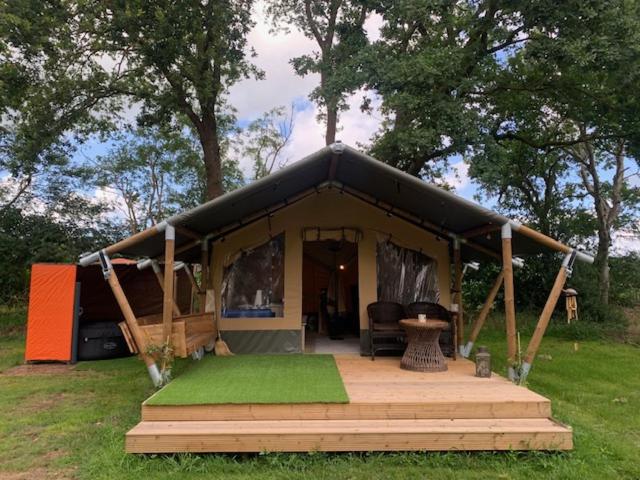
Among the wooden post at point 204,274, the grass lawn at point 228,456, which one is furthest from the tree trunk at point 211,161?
the grass lawn at point 228,456

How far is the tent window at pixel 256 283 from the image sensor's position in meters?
6.33

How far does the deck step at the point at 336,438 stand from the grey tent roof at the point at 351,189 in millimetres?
2083

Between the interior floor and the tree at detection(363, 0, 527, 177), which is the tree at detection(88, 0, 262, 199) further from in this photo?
the interior floor

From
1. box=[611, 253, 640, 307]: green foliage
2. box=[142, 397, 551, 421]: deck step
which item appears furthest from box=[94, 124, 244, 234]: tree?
box=[142, 397, 551, 421]: deck step

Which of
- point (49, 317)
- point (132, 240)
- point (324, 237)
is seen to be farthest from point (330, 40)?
point (49, 317)

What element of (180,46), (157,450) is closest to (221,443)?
(157,450)

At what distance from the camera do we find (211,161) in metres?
10.2

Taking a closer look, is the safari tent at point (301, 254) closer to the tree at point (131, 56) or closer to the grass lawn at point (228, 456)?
the grass lawn at point (228, 456)

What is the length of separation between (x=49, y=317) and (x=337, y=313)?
5033 millimetres

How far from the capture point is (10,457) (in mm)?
3346

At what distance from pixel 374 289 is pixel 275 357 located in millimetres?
1775

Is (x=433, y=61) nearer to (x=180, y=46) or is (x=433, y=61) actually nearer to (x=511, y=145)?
(x=180, y=46)

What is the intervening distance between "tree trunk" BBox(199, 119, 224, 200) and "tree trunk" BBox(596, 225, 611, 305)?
10.3 m

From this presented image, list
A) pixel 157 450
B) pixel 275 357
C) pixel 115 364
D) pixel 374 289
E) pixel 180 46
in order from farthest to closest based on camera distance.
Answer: pixel 180 46 < pixel 115 364 < pixel 374 289 < pixel 275 357 < pixel 157 450
